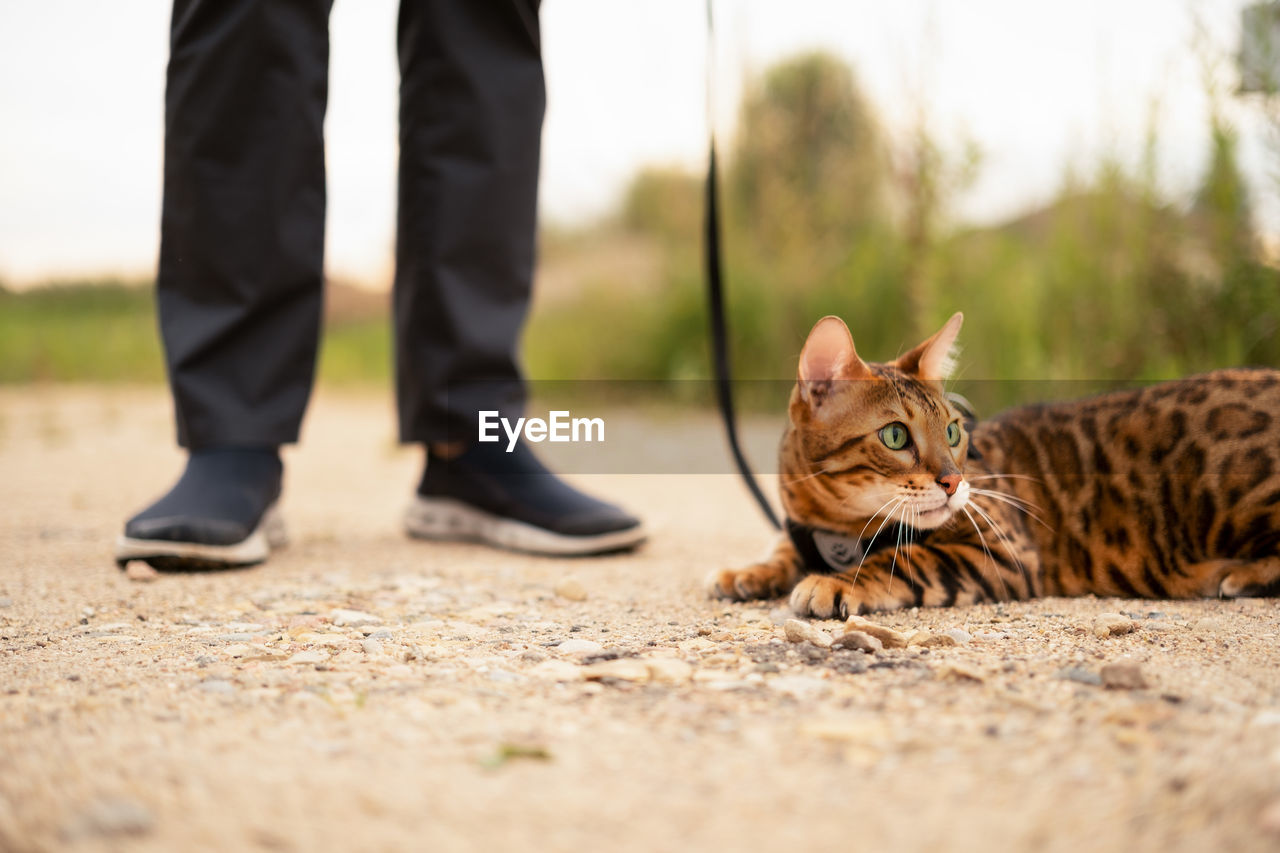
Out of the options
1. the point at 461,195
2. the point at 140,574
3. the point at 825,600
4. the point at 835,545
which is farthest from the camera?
the point at 461,195

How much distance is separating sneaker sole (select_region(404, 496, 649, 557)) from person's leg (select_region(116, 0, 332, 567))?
486 mm

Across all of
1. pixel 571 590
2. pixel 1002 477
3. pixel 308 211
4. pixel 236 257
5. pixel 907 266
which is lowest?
pixel 571 590

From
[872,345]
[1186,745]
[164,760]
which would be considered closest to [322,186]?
[164,760]

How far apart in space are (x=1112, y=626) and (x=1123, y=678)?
1.18ft

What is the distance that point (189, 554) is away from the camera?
7.04ft

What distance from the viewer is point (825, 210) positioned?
20.6ft

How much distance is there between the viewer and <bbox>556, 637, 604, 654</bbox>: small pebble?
1501 mm

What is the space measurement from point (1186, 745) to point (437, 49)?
2187 millimetres

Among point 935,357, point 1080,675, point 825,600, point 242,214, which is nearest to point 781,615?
point 825,600

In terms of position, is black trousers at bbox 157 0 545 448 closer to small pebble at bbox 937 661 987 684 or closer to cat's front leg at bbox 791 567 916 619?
cat's front leg at bbox 791 567 916 619

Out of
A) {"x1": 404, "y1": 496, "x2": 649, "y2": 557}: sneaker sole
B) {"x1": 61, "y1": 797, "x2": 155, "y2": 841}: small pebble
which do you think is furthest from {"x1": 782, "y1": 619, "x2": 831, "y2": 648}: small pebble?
{"x1": 404, "y1": 496, "x2": 649, "y2": 557}: sneaker sole

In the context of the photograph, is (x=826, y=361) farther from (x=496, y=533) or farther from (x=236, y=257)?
(x=236, y=257)

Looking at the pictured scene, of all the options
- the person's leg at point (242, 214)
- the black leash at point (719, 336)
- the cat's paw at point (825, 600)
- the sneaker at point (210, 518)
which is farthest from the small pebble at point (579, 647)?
the person's leg at point (242, 214)

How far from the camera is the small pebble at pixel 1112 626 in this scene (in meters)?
1.58
